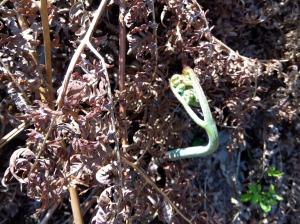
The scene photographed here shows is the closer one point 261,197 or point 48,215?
point 48,215

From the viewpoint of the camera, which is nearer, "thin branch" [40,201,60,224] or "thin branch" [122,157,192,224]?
"thin branch" [122,157,192,224]

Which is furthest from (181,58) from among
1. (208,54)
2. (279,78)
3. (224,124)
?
(279,78)

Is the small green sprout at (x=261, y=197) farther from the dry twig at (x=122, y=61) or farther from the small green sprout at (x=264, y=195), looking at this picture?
the dry twig at (x=122, y=61)

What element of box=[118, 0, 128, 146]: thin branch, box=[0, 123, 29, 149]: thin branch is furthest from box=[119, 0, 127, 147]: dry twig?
box=[0, 123, 29, 149]: thin branch

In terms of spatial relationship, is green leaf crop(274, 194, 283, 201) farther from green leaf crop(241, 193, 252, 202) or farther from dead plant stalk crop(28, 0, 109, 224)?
dead plant stalk crop(28, 0, 109, 224)

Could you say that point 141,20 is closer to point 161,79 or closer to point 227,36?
point 161,79

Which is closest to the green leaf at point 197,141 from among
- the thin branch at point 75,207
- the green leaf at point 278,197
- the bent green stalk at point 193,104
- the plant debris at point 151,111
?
the plant debris at point 151,111

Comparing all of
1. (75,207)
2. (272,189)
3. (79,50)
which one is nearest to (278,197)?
(272,189)

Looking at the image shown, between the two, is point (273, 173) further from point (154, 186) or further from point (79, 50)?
point (79, 50)
